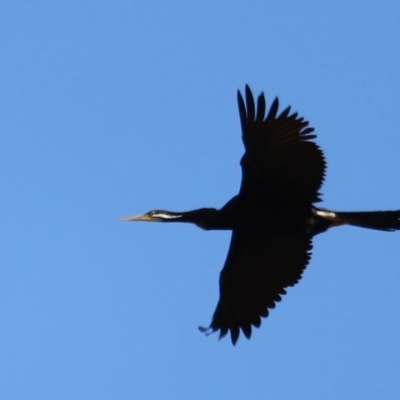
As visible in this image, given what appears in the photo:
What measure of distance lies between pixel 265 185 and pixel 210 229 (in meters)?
0.93

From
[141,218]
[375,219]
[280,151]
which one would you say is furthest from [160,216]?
[375,219]

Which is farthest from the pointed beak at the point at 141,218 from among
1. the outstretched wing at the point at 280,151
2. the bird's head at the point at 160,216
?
the outstretched wing at the point at 280,151

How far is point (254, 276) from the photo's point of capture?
14.5 m

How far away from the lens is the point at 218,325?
46.7 ft

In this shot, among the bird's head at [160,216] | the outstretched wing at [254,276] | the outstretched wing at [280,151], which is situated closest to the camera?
the outstretched wing at [280,151]

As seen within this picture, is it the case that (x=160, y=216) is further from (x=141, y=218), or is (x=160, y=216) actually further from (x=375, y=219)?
(x=375, y=219)

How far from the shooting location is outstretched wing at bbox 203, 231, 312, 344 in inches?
560

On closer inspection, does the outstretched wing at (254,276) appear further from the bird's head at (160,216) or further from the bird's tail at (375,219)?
the bird's head at (160,216)

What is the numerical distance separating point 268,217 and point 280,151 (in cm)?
91

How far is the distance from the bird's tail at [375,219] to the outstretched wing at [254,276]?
2.19ft

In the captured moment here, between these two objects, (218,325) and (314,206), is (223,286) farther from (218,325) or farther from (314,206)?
(314,206)

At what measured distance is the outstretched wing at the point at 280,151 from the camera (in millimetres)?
13562

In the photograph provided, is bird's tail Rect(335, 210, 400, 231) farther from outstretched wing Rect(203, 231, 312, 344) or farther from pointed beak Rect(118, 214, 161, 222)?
pointed beak Rect(118, 214, 161, 222)

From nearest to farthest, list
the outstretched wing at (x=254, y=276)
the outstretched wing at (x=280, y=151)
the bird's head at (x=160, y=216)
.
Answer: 1. the outstretched wing at (x=280, y=151)
2. the outstretched wing at (x=254, y=276)
3. the bird's head at (x=160, y=216)
